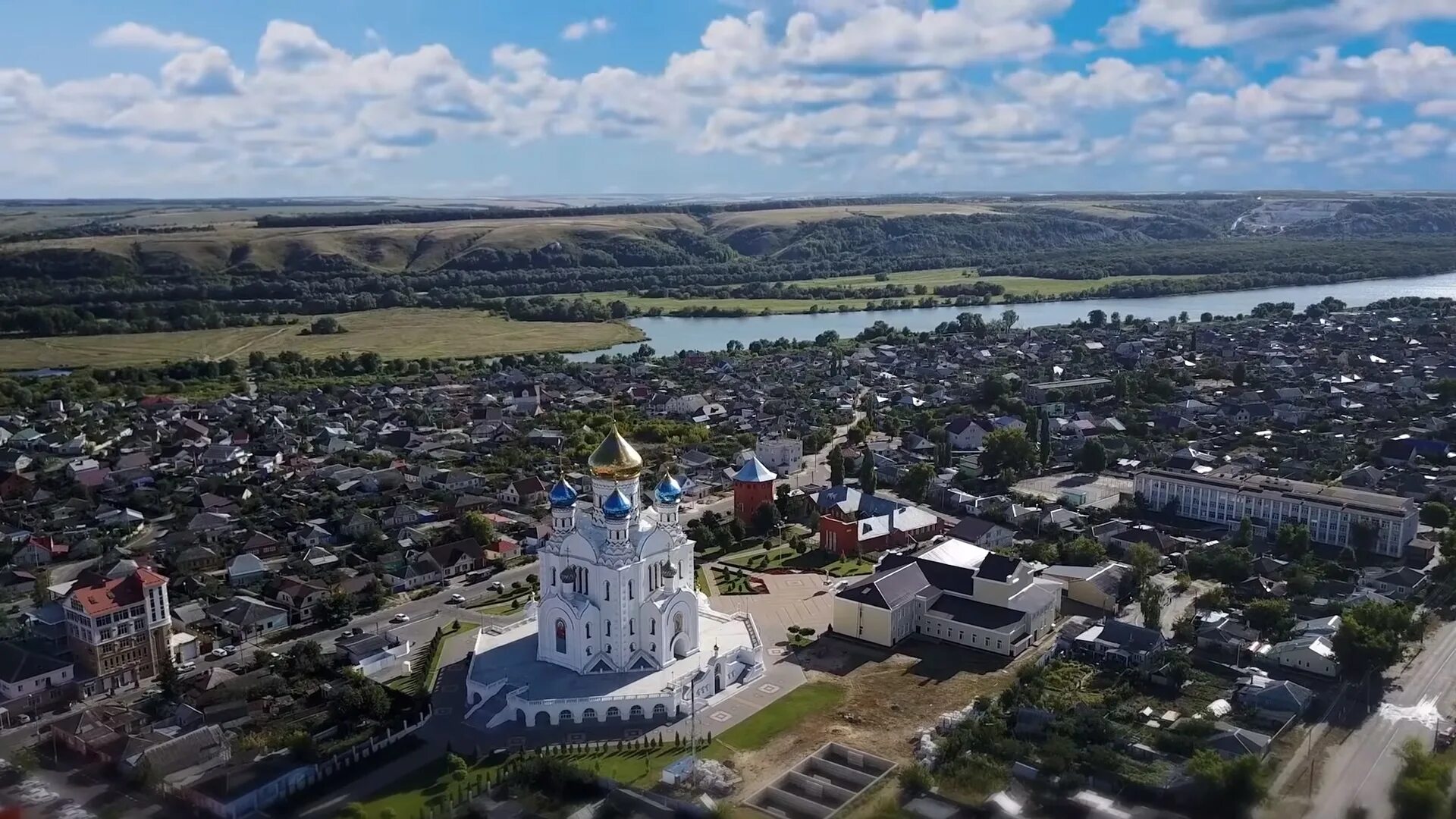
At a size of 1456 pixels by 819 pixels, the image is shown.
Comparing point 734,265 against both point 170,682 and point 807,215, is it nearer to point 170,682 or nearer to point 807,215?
point 807,215

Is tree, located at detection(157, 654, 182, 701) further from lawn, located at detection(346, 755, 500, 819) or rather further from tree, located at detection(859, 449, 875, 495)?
tree, located at detection(859, 449, 875, 495)

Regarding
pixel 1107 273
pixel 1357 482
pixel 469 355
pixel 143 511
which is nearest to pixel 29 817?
pixel 143 511

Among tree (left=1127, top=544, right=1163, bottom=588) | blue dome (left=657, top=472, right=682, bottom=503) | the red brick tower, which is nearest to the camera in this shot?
blue dome (left=657, top=472, right=682, bottom=503)

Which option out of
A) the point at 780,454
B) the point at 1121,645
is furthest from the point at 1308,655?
the point at 780,454

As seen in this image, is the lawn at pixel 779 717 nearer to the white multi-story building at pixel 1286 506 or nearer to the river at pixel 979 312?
the white multi-story building at pixel 1286 506

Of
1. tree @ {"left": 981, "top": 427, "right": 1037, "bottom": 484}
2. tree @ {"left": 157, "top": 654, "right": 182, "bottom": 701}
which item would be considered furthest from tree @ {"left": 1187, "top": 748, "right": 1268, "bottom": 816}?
tree @ {"left": 981, "top": 427, "right": 1037, "bottom": 484}

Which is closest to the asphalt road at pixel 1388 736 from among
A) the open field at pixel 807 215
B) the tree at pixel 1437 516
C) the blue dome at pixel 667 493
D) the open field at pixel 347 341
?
the tree at pixel 1437 516
